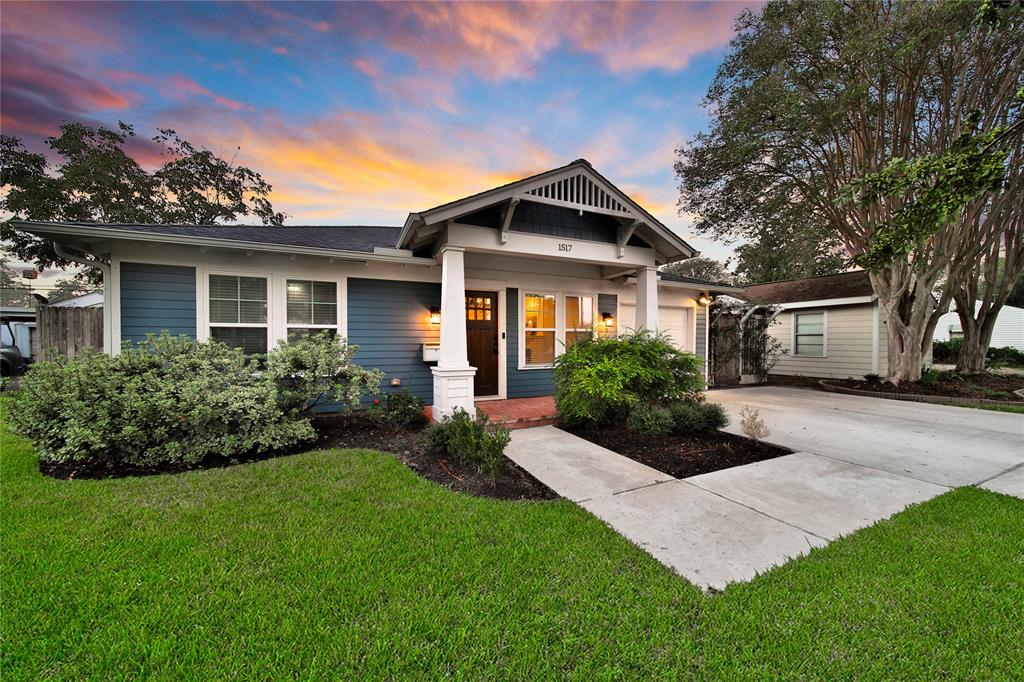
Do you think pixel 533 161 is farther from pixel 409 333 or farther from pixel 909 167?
pixel 909 167

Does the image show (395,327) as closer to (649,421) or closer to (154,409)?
(154,409)

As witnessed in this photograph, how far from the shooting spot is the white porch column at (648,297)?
6.90m

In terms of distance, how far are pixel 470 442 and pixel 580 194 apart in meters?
4.16

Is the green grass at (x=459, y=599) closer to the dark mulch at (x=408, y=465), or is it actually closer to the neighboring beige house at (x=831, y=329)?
the dark mulch at (x=408, y=465)

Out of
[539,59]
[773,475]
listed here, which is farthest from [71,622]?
[539,59]

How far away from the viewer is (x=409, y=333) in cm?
673

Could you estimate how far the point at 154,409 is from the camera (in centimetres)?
387

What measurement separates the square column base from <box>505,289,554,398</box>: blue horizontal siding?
206 cm

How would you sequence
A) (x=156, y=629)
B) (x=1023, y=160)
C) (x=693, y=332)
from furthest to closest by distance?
(x=693, y=332) < (x=1023, y=160) < (x=156, y=629)

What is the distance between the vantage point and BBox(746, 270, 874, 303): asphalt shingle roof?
1182cm

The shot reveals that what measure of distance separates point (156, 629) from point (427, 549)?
Answer: 4.05 ft

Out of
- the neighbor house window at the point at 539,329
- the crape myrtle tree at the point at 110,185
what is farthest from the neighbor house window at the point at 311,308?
the crape myrtle tree at the point at 110,185

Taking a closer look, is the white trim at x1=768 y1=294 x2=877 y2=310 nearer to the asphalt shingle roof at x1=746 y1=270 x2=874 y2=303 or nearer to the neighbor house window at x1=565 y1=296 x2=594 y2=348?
the asphalt shingle roof at x1=746 y1=270 x2=874 y2=303

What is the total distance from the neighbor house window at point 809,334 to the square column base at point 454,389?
1258cm
